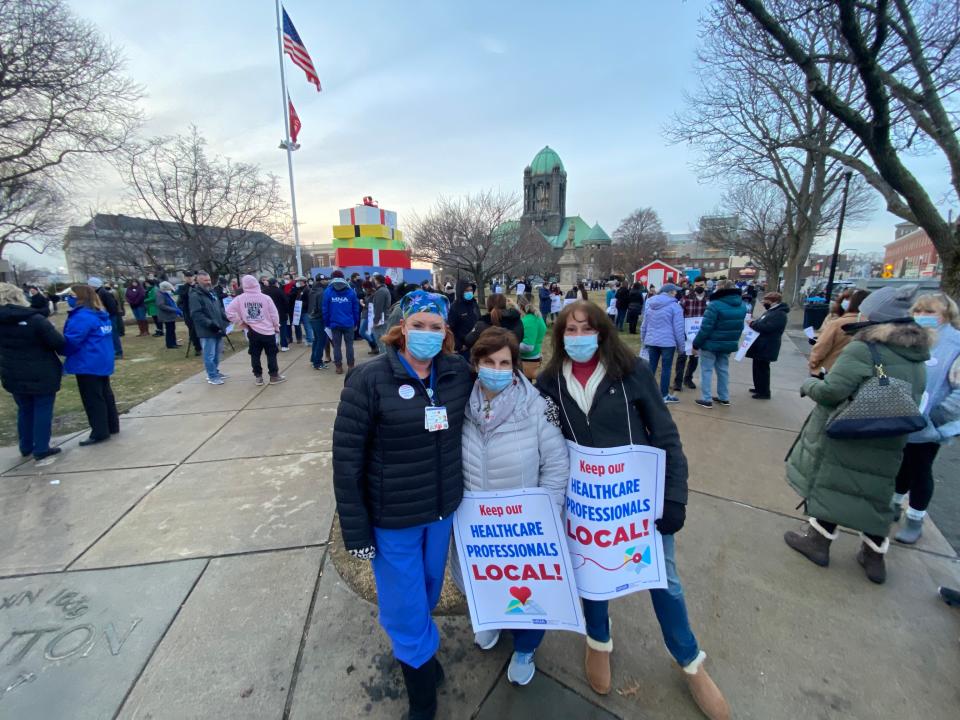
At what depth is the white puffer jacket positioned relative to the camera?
72.7 inches

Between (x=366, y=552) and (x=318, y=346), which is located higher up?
(x=318, y=346)

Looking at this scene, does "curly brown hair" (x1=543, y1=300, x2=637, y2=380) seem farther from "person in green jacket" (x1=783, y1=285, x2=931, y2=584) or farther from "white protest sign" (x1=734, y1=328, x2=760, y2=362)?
"white protest sign" (x1=734, y1=328, x2=760, y2=362)

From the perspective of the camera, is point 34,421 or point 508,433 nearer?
point 508,433

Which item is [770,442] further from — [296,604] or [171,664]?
[171,664]

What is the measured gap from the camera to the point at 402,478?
176 centimetres

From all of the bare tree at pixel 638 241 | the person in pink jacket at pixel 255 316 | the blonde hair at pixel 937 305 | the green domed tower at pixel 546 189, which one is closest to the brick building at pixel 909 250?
the bare tree at pixel 638 241

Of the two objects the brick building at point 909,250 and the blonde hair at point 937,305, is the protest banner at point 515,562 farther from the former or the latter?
the brick building at point 909,250

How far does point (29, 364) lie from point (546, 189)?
89.0 meters

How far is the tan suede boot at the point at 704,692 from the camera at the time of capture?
1835 mm

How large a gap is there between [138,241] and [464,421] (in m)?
26.8

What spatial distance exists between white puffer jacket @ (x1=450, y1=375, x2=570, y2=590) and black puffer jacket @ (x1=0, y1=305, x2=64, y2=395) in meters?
5.02

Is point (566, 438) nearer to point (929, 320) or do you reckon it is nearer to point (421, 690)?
point (421, 690)

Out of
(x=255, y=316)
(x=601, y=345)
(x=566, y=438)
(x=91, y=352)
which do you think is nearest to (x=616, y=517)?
(x=566, y=438)

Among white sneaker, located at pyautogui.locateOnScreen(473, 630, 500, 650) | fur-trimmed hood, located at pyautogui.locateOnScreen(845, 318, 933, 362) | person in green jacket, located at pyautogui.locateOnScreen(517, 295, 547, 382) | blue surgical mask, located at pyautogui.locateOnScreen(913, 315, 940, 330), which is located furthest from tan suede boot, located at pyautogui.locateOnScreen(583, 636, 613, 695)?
person in green jacket, located at pyautogui.locateOnScreen(517, 295, 547, 382)
